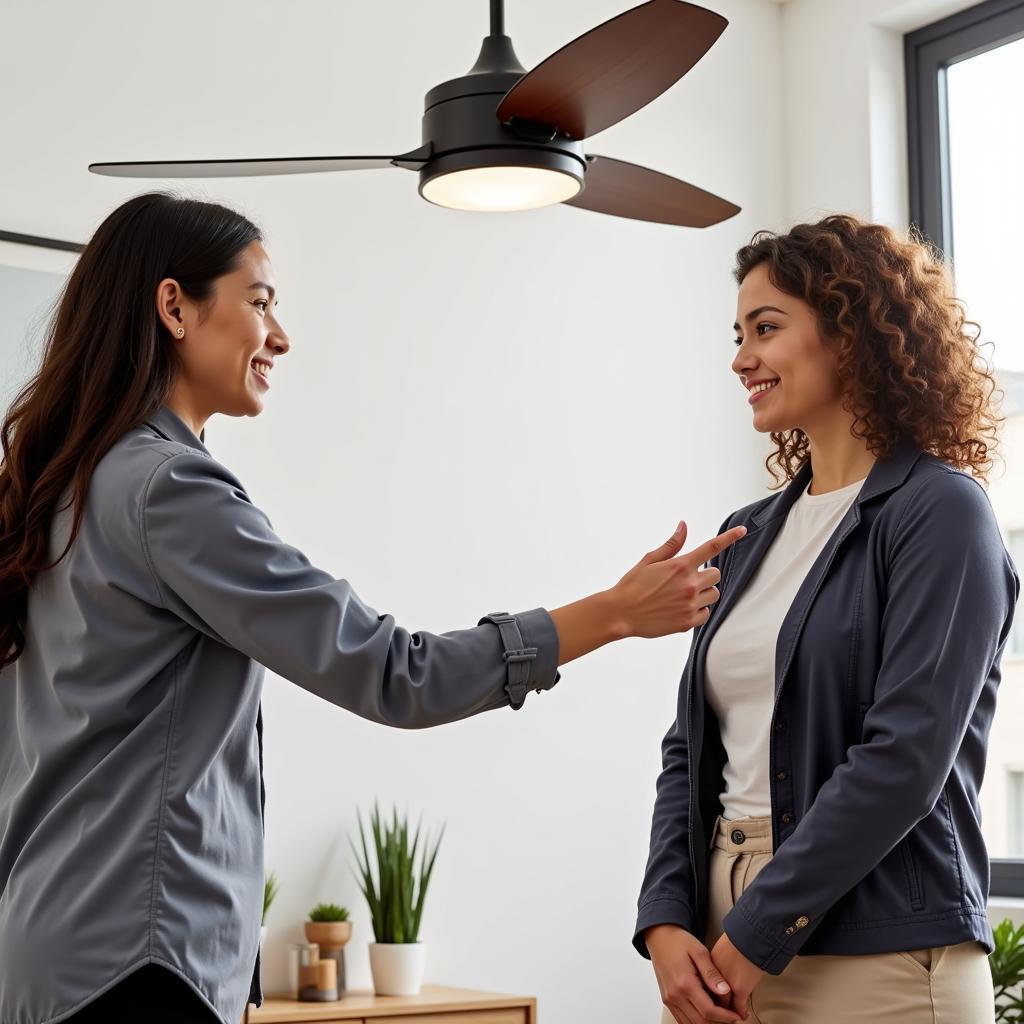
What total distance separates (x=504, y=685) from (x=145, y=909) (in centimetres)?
40

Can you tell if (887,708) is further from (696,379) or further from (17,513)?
(696,379)

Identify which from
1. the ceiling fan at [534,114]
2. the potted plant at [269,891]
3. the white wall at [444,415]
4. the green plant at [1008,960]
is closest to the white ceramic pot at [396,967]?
the white wall at [444,415]

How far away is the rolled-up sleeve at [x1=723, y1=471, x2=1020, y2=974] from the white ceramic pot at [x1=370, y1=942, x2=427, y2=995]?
1.66 meters

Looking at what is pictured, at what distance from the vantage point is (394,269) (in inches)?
142

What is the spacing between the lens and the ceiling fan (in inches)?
70.4

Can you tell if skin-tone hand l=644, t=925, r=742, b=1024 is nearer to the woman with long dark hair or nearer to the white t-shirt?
the white t-shirt

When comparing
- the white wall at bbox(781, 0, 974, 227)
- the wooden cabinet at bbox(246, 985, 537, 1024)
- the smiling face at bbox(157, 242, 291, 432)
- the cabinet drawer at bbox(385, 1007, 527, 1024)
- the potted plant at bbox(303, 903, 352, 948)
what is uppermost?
the white wall at bbox(781, 0, 974, 227)

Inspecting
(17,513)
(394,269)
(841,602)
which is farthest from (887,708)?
(394,269)

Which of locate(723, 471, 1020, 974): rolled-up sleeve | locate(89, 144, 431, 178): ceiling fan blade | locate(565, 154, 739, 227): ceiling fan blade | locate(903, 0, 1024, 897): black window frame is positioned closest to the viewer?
locate(723, 471, 1020, 974): rolled-up sleeve

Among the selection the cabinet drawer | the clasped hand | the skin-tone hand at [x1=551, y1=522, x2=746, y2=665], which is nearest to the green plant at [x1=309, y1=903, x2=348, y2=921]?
the cabinet drawer

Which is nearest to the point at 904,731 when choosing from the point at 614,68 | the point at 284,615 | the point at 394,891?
the point at 284,615

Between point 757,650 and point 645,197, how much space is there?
0.96 meters

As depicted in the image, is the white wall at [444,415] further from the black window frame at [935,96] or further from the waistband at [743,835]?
the waistband at [743,835]

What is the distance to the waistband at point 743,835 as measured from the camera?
5.65 ft
